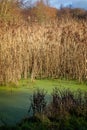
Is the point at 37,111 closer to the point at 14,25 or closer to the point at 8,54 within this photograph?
Answer: the point at 8,54

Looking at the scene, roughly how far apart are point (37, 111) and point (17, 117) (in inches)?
18.4

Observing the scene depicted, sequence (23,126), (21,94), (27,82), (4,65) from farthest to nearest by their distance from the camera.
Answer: (27,82) → (4,65) → (21,94) → (23,126)

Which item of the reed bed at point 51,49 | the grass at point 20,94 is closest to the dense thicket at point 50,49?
the reed bed at point 51,49

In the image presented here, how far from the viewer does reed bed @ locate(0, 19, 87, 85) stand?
9.79 meters

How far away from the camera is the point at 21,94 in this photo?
845 cm

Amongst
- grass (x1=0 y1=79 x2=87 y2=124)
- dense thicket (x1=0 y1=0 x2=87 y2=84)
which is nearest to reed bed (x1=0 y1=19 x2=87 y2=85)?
dense thicket (x1=0 y1=0 x2=87 y2=84)

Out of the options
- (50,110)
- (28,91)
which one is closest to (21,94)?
(28,91)

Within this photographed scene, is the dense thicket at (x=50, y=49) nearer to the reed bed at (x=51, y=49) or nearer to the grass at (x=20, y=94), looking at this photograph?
the reed bed at (x=51, y=49)

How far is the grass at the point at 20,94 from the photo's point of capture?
685 centimetres

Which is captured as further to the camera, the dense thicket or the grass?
the dense thicket

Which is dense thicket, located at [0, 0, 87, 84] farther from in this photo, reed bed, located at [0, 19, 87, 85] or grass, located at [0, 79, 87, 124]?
grass, located at [0, 79, 87, 124]

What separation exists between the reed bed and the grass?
258 mm

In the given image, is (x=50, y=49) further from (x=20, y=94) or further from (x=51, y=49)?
(x=20, y=94)

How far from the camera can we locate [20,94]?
8461 millimetres
